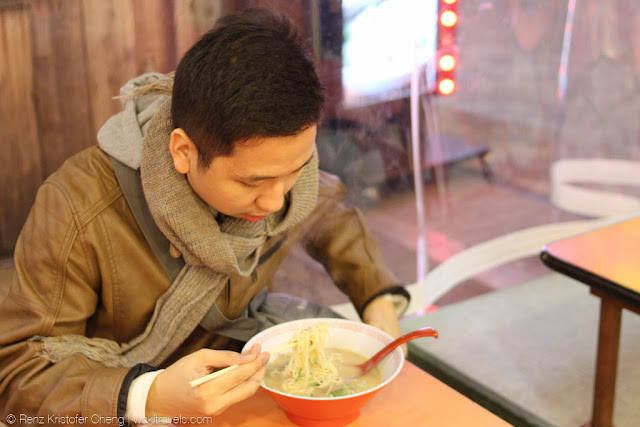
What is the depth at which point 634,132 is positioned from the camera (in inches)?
157

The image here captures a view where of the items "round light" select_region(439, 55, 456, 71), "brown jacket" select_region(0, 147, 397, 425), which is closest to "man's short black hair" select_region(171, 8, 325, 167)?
"brown jacket" select_region(0, 147, 397, 425)

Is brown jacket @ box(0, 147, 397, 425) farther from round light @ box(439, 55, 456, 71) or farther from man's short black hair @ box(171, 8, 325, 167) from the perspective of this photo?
round light @ box(439, 55, 456, 71)

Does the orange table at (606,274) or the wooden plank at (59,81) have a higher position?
the wooden plank at (59,81)

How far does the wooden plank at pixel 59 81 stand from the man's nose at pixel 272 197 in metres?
0.83

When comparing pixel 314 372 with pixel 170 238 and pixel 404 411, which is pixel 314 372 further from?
pixel 170 238

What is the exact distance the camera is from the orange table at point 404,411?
122 cm

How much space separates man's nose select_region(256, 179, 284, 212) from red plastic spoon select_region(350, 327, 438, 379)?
14.2 inches

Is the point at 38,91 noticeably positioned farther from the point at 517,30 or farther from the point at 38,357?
the point at 517,30

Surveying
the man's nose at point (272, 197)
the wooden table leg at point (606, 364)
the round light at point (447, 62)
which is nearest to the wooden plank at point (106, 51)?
the man's nose at point (272, 197)

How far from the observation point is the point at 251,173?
4.02 feet

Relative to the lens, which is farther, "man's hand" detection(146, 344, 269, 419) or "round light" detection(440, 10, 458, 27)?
"round light" detection(440, 10, 458, 27)

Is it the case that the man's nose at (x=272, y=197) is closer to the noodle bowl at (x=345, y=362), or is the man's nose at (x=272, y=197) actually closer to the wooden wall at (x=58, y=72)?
the noodle bowl at (x=345, y=362)

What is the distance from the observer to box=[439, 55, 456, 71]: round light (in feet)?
10.4

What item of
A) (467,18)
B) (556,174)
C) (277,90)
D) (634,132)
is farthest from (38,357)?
(634,132)
